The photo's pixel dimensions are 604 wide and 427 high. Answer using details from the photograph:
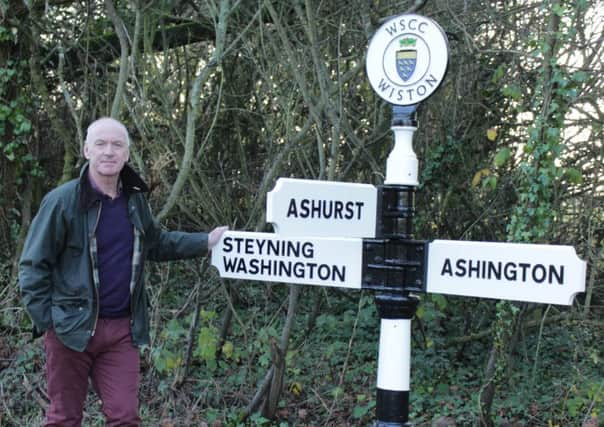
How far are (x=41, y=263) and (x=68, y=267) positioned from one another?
0.44ft

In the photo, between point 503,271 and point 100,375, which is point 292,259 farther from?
point 100,375

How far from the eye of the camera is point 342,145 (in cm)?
581

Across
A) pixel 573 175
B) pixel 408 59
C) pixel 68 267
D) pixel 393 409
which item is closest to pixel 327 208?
pixel 408 59

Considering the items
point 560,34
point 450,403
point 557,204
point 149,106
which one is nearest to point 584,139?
point 557,204

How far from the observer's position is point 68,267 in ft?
11.7

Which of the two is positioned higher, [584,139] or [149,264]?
[584,139]

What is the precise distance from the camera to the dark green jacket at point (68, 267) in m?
3.49

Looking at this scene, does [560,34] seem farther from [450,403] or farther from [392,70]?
[450,403]

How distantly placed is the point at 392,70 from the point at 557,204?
2.63 m

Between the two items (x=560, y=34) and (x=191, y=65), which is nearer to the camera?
(x=560, y=34)

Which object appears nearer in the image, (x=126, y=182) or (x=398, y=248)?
(x=398, y=248)

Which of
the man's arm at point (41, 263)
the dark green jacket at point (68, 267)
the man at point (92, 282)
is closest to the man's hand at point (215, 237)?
the man at point (92, 282)

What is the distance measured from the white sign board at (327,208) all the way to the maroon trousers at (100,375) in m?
1.08

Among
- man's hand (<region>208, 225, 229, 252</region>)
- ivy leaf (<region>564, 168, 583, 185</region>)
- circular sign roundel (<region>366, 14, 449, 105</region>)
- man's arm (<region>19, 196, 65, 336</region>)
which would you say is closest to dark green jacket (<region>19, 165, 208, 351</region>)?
man's arm (<region>19, 196, 65, 336</region>)
